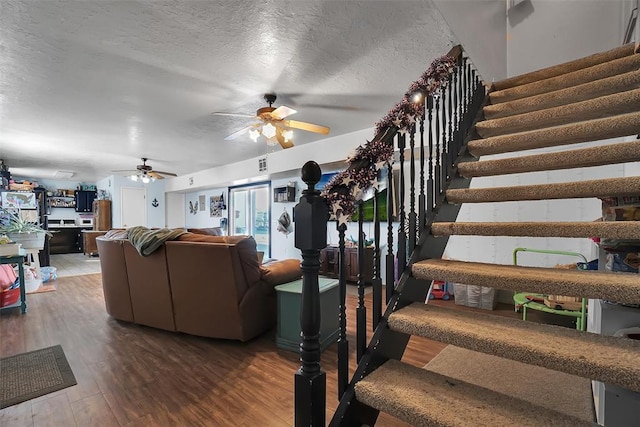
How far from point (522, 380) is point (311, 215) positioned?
209 cm

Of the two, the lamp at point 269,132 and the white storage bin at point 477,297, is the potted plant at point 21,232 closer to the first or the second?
the lamp at point 269,132

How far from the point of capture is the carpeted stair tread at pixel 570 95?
2.01 m

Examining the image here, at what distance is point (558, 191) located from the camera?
5.27 ft

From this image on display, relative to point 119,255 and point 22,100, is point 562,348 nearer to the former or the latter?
point 119,255

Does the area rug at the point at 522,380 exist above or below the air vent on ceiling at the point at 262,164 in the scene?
below

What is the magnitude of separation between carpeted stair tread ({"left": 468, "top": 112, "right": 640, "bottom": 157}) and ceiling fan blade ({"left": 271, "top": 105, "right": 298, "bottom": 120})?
5.57ft

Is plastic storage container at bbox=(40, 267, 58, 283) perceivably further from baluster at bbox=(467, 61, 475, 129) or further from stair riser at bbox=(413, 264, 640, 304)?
baluster at bbox=(467, 61, 475, 129)

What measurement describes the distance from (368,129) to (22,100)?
4248 millimetres

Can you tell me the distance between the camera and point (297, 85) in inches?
122

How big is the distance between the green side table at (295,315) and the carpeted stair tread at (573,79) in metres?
2.43

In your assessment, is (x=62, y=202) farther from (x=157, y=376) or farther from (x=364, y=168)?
(x=364, y=168)

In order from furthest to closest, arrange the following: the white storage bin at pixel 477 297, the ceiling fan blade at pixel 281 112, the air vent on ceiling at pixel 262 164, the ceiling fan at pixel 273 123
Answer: the air vent on ceiling at pixel 262 164
the white storage bin at pixel 477 297
the ceiling fan at pixel 273 123
the ceiling fan blade at pixel 281 112

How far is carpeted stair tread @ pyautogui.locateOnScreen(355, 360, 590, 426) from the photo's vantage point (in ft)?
3.17

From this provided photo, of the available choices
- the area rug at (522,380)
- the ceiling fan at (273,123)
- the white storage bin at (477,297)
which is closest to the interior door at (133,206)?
the ceiling fan at (273,123)
